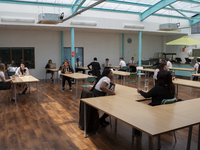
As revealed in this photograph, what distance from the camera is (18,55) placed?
12094 millimetres

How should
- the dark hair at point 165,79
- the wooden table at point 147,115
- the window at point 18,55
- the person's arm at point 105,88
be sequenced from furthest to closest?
the window at point 18,55
the person's arm at point 105,88
the dark hair at point 165,79
the wooden table at point 147,115

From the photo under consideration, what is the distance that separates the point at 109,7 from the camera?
37.2 feet

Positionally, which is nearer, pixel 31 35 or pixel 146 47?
pixel 31 35

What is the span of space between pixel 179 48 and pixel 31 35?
10.6 meters

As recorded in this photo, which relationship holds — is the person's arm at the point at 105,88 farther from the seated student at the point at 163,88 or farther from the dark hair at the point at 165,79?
the dark hair at the point at 165,79

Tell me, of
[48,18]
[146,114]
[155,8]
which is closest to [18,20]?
[48,18]

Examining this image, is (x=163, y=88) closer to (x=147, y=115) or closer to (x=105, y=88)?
(x=147, y=115)

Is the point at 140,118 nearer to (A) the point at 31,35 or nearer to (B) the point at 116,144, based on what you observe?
(B) the point at 116,144

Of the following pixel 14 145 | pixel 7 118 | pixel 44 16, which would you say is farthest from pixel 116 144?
pixel 44 16

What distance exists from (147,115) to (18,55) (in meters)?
10.9

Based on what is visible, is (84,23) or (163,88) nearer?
(163,88)

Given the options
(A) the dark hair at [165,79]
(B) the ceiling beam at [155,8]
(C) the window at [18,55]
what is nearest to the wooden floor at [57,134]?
(A) the dark hair at [165,79]

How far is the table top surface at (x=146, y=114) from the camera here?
234 centimetres

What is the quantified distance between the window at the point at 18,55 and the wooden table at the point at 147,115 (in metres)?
9.59
